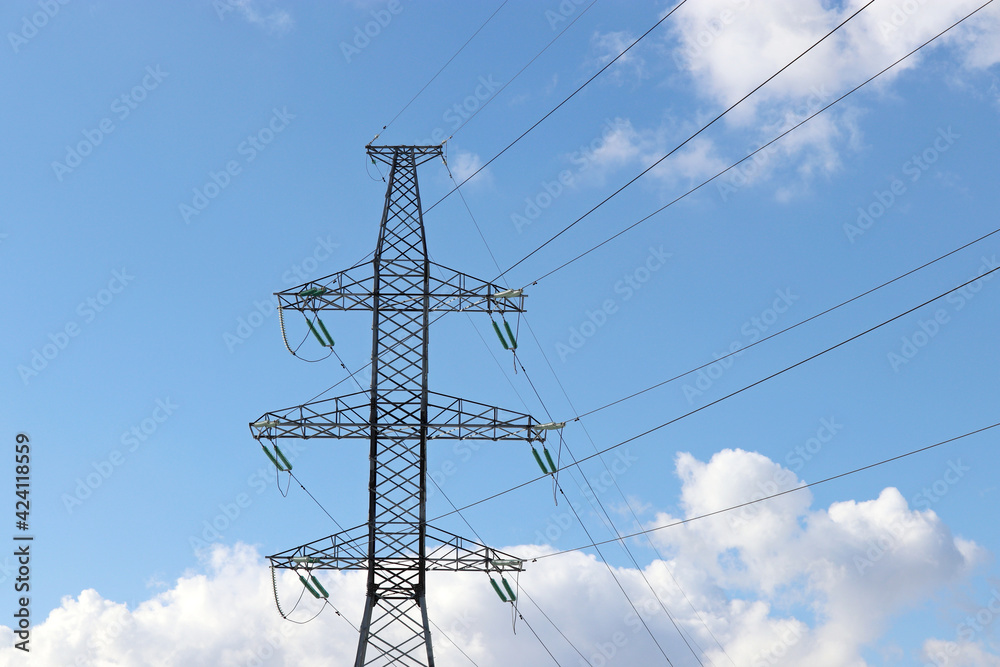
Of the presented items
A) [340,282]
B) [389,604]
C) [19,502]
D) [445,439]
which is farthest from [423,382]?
[19,502]

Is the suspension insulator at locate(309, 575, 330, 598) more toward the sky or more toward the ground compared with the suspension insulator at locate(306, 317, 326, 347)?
more toward the ground

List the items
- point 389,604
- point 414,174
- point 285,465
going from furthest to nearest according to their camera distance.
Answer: point 414,174 < point 285,465 < point 389,604

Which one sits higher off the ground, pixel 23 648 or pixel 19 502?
pixel 19 502

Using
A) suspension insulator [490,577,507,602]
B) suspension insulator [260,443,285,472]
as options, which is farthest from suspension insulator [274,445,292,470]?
suspension insulator [490,577,507,602]

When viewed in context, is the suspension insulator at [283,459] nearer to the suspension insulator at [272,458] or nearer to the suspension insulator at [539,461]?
the suspension insulator at [272,458]

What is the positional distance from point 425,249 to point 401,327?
2.69 metres

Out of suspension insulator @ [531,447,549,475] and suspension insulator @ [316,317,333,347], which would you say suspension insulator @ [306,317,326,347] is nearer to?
suspension insulator @ [316,317,333,347]

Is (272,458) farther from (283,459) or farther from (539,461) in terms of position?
(539,461)

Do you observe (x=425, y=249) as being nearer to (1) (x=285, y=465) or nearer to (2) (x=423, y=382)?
(2) (x=423, y=382)

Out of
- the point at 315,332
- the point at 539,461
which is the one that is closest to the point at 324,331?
the point at 315,332

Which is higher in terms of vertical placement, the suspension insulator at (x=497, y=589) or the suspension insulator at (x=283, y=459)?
the suspension insulator at (x=283, y=459)

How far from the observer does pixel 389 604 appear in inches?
1314

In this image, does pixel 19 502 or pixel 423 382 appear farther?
pixel 19 502

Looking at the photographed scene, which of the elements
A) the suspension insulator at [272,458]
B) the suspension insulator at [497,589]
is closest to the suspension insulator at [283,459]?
the suspension insulator at [272,458]
